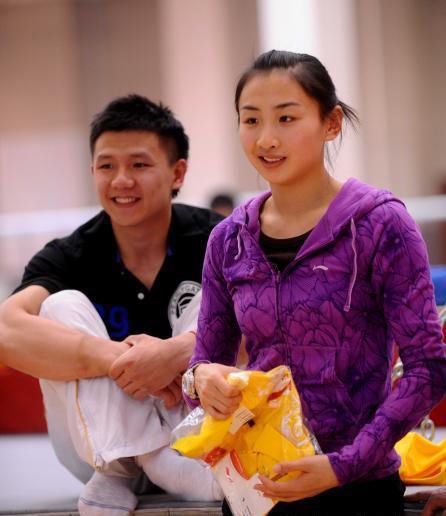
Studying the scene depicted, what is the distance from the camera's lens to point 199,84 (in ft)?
24.3

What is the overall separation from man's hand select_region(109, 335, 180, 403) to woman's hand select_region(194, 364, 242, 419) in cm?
56

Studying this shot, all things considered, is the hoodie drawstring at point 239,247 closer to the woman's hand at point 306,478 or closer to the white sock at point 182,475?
the woman's hand at point 306,478

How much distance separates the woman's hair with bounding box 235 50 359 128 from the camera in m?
1.68

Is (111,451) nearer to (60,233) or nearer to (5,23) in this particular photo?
(60,233)

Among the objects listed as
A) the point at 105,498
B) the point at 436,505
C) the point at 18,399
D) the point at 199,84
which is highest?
the point at 199,84

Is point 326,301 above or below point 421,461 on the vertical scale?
above

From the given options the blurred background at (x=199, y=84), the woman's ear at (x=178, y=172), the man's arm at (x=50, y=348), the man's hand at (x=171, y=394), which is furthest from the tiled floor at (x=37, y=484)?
the blurred background at (x=199, y=84)

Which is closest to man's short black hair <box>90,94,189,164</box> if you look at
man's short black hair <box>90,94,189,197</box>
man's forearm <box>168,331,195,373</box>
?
man's short black hair <box>90,94,189,197</box>

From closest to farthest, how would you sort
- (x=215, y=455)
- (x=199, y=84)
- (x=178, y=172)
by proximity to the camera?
(x=215, y=455), (x=178, y=172), (x=199, y=84)

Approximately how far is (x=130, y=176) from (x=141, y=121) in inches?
6.4

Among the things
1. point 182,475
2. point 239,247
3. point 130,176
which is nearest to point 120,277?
point 130,176

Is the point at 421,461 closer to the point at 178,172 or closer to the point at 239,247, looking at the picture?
the point at 239,247

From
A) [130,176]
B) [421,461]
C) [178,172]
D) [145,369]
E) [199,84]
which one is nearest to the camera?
[421,461]

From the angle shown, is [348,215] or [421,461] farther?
[421,461]
